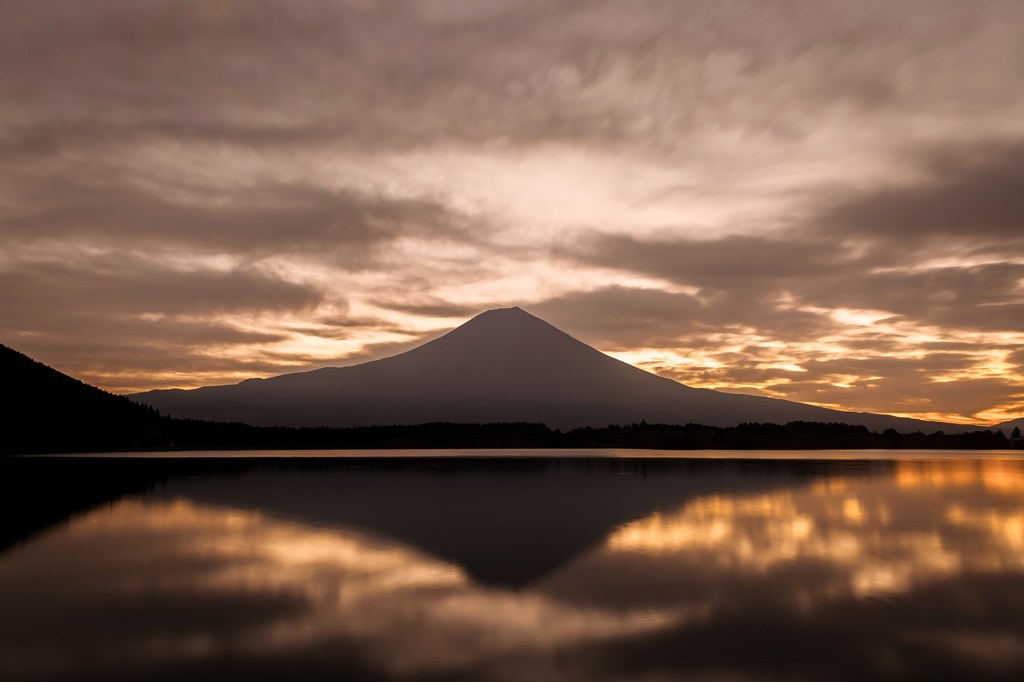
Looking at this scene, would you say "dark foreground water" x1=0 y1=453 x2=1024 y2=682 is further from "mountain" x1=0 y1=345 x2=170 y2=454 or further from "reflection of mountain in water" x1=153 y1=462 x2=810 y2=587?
"mountain" x1=0 y1=345 x2=170 y2=454

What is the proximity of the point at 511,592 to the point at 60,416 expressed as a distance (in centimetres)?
17699

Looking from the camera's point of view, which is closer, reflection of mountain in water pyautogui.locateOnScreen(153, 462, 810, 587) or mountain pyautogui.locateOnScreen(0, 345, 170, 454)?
reflection of mountain in water pyautogui.locateOnScreen(153, 462, 810, 587)

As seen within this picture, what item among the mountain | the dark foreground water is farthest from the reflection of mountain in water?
the mountain

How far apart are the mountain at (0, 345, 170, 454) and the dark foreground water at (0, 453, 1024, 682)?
13735 centimetres

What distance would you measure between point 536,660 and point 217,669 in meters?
5.47

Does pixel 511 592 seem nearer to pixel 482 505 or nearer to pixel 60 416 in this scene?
pixel 482 505

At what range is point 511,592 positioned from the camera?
18.3 m

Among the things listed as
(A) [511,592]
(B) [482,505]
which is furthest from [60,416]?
(A) [511,592]

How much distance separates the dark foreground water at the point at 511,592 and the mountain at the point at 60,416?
451ft

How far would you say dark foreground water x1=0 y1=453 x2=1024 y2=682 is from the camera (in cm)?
1308

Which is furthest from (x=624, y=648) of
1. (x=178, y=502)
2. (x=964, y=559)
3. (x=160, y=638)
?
(x=178, y=502)

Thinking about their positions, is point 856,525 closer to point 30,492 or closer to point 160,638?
point 160,638

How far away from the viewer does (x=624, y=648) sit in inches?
542

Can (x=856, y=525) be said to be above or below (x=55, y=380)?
below
